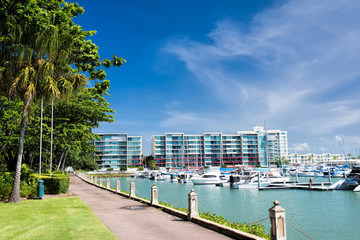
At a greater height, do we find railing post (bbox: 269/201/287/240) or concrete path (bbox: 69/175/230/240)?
railing post (bbox: 269/201/287/240)

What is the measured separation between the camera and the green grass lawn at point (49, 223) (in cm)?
1061

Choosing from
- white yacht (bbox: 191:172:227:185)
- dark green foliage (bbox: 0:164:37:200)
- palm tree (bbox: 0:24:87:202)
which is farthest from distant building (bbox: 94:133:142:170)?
palm tree (bbox: 0:24:87:202)

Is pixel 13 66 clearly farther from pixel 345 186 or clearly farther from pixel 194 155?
pixel 194 155

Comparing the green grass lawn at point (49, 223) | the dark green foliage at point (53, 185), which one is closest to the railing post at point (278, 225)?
the green grass lawn at point (49, 223)

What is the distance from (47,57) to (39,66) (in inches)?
29.9

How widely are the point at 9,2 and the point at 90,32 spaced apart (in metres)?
4.97

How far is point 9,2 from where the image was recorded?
1197 centimetres

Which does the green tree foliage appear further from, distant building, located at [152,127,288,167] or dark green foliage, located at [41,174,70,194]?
distant building, located at [152,127,288,167]

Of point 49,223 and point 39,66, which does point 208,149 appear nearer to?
point 39,66

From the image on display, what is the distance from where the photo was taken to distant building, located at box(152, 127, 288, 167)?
522ft

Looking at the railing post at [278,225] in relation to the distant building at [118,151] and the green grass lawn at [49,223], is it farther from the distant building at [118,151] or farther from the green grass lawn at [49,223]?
the distant building at [118,151]

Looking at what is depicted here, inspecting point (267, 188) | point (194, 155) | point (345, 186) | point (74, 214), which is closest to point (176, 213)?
point (74, 214)

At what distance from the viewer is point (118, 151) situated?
155 m

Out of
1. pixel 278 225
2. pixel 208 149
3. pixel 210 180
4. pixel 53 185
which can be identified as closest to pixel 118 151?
pixel 208 149
